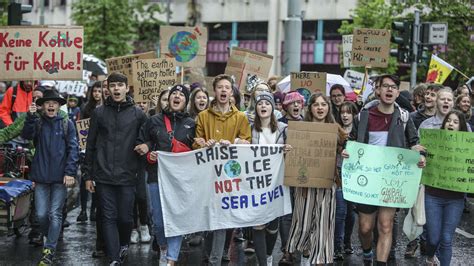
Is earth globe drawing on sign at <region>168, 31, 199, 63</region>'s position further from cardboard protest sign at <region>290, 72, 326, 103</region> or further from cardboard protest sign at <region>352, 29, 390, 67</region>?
cardboard protest sign at <region>352, 29, 390, 67</region>

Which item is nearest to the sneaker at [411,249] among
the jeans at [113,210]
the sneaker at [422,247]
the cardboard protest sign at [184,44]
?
the sneaker at [422,247]

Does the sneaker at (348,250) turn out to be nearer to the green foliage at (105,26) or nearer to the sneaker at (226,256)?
the sneaker at (226,256)

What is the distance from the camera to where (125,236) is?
9492mm

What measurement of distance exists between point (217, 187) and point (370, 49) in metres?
6.43

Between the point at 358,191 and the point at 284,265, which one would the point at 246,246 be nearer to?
the point at 284,265

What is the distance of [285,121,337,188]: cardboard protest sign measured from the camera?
9.06m

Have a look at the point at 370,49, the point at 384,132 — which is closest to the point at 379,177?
the point at 384,132

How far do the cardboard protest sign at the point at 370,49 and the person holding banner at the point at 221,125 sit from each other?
607 cm

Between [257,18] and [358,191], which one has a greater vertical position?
[257,18]

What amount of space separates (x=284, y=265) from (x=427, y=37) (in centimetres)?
1292

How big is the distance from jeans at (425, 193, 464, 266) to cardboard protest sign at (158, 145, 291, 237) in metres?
1.47

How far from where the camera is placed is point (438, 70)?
Result: 663 inches

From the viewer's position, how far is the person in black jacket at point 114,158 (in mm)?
9078

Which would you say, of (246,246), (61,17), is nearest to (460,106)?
(246,246)
